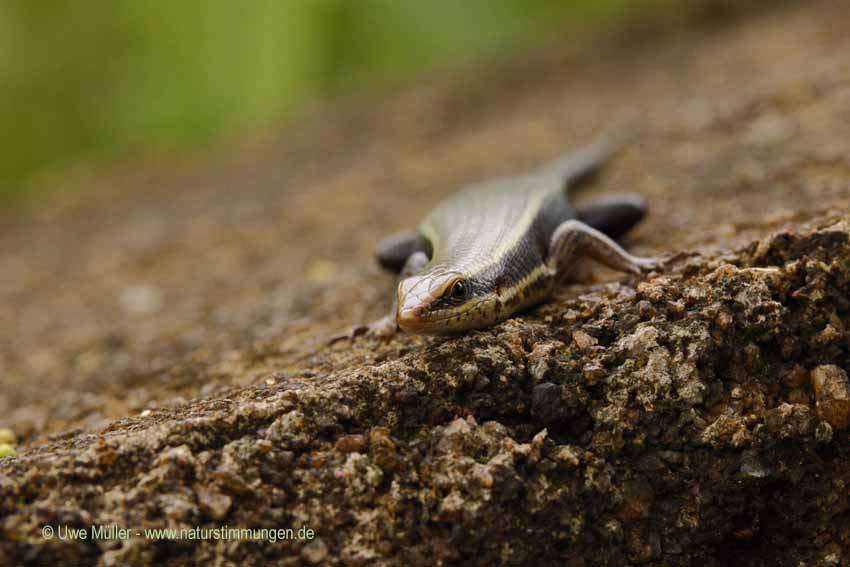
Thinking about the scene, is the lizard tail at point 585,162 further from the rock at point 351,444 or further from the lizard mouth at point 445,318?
the rock at point 351,444

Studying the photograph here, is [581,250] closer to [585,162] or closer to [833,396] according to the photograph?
[833,396]

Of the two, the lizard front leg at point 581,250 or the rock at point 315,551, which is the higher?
the lizard front leg at point 581,250

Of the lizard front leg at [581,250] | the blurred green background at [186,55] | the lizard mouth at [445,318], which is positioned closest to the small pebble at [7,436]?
the lizard mouth at [445,318]

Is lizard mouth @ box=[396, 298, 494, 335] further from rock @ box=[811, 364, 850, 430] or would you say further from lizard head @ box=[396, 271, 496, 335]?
rock @ box=[811, 364, 850, 430]

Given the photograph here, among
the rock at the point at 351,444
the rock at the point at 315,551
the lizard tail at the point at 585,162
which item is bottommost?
the rock at the point at 315,551

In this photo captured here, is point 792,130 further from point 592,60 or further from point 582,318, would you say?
point 592,60

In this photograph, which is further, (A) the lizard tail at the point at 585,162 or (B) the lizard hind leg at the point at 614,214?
(A) the lizard tail at the point at 585,162
